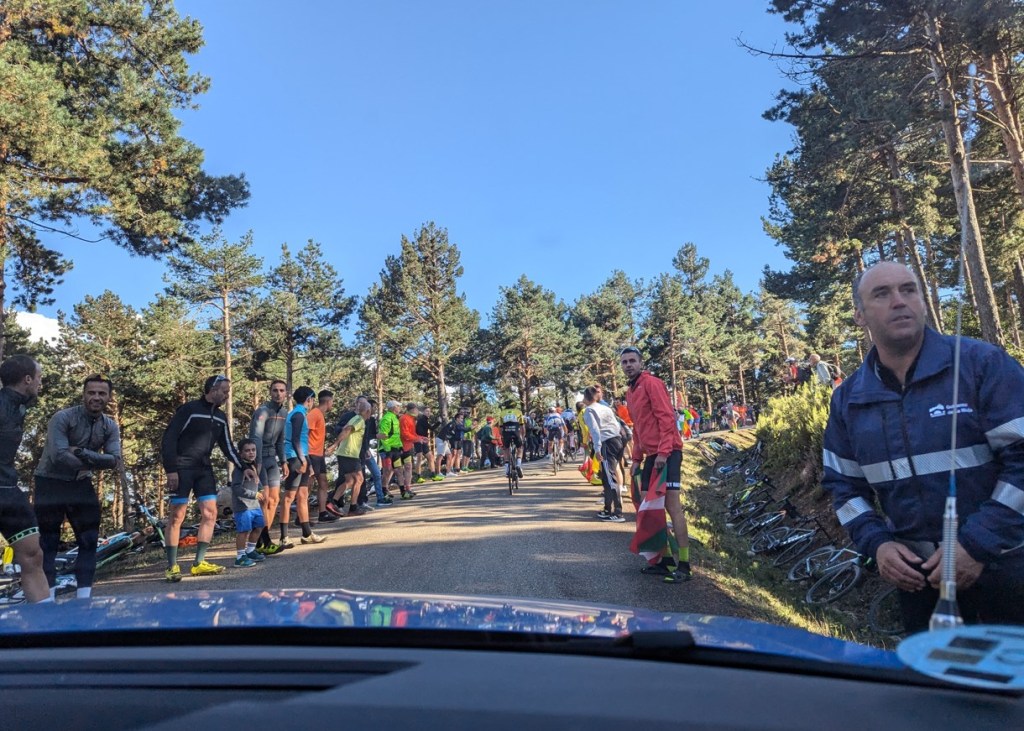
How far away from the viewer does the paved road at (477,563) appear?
585cm

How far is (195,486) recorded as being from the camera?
673 centimetres

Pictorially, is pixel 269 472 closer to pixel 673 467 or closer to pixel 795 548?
pixel 673 467

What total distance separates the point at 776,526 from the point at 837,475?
840cm

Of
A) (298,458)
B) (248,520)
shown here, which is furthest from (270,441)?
(248,520)

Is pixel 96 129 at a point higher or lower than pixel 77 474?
higher

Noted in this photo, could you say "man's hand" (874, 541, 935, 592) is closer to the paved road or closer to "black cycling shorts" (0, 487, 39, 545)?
the paved road

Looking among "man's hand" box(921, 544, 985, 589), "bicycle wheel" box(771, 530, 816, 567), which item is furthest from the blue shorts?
"man's hand" box(921, 544, 985, 589)

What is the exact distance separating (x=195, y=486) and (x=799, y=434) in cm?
1064

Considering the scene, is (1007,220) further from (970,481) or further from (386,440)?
(970,481)

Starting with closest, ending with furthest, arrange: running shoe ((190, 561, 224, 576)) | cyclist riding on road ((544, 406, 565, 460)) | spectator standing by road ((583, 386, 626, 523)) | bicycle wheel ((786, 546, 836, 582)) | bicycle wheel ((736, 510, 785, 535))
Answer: running shoe ((190, 561, 224, 576)) → bicycle wheel ((786, 546, 836, 582)) → spectator standing by road ((583, 386, 626, 523)) → bicycle wheel ((736, 510, 785, 535)) → cyclist riding on road ((544, 406, 565, 460))

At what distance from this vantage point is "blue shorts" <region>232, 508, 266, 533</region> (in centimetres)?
771

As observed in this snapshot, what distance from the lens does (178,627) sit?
131 cm

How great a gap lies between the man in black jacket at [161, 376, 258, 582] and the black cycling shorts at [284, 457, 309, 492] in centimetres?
144

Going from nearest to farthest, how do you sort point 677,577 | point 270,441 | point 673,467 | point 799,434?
point 677,577 → point 673,467 → point 270,441 → point 799,434
